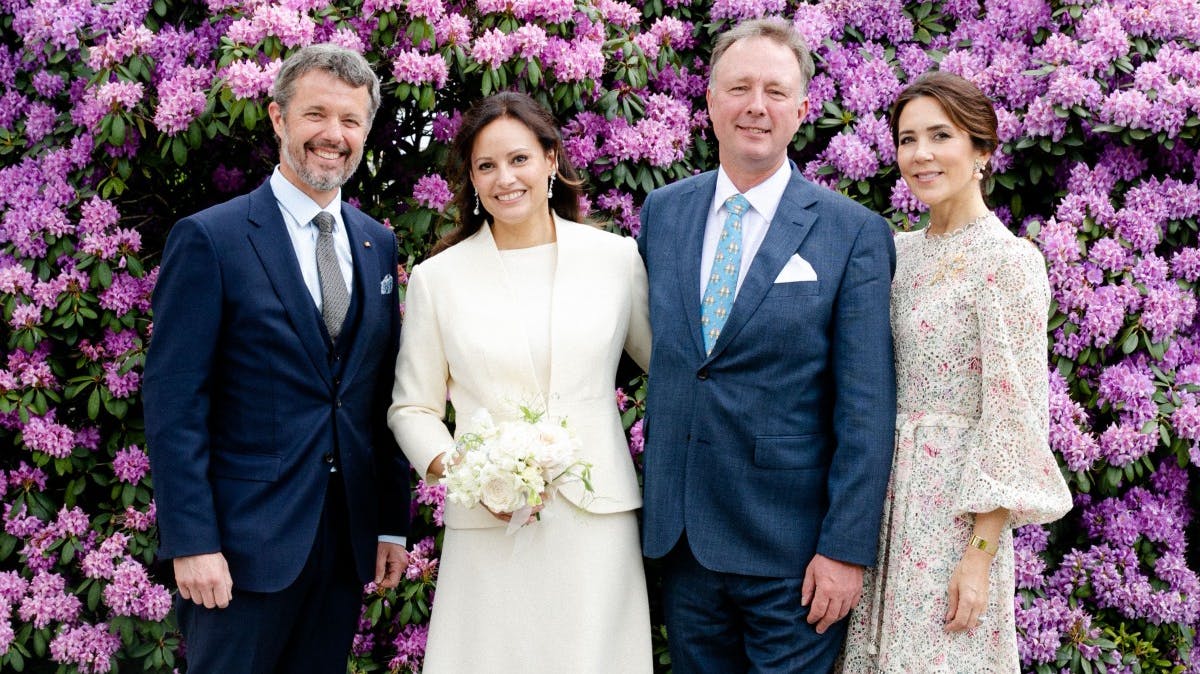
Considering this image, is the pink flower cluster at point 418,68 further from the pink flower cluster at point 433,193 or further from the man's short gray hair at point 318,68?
the man's short gray hair at point 318,68

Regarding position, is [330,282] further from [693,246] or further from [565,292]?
[693,246]

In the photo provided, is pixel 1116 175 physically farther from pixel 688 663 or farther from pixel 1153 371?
pixel 688 663

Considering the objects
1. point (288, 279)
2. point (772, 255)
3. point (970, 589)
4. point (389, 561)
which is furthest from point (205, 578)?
point (970, 589)

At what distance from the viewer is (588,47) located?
364 centimetres

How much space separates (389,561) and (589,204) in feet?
4.77

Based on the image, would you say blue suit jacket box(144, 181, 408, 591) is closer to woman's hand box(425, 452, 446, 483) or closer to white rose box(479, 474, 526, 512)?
woman's hand box(425, 452, 446, 483)

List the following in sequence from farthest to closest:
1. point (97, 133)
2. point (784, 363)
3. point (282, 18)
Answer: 1. point (97, 133)
2. point (282, 18)
3. point (784, 363)

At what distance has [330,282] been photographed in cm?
269

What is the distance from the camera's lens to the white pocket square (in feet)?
8.23

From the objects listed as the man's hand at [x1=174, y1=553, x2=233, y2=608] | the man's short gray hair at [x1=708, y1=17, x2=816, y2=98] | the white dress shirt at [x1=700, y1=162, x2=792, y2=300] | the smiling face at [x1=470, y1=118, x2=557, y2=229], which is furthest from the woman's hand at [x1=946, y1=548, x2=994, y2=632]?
the man's hand at [x1=174, y1=553, x2=233, y2=608]

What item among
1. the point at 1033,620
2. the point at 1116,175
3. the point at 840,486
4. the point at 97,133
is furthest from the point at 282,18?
the point at 1033,620

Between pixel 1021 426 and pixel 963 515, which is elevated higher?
pixel 1021 426

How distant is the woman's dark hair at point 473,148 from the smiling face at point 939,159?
911mm

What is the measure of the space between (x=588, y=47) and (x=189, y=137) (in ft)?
4.57
